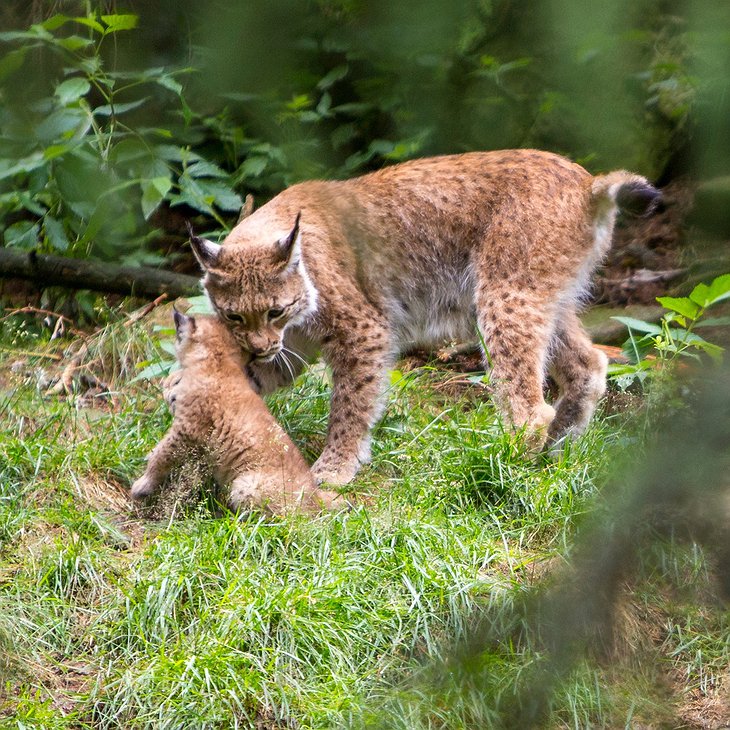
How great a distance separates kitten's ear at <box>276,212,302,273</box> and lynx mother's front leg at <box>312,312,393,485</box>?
0.38 meters

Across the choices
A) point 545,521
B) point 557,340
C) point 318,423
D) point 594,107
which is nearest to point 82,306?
point 318,423

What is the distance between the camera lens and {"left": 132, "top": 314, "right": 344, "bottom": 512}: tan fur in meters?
3.53

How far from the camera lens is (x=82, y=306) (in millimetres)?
5105

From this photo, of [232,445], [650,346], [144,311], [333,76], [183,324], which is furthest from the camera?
[144,311]

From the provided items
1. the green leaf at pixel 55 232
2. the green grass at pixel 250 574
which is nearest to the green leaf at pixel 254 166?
the green leaf at pixel 55 232

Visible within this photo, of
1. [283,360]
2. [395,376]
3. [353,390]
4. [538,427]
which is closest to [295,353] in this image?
[283,360]

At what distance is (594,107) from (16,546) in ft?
10.1

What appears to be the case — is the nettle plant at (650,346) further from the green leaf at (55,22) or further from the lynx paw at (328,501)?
the green leaf at (55,22)

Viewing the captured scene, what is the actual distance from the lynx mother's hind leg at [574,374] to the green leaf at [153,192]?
362 cm

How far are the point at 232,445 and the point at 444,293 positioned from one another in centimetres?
130

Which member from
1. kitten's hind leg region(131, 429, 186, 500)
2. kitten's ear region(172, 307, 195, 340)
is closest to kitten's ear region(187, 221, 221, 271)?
kitten's ear region(172, 307, 195, 340)

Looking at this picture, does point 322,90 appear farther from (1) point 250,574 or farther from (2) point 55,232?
(1) point 250,574

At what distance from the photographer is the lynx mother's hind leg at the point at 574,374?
14.4 feet

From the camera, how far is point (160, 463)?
3.65 meters
